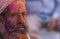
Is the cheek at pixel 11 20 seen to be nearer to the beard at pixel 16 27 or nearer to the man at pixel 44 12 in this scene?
the beard at pixel 16 27

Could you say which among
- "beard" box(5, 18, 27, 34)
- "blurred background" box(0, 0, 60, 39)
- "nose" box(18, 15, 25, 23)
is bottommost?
"blurred background" box(0, 0, 60, 39)

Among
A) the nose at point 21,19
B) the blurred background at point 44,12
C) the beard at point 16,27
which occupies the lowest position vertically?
the blurred background at point 44,12

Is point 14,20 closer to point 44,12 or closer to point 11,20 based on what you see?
point 11,20

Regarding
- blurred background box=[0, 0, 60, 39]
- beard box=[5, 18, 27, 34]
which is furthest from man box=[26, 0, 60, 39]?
beard box=[5, 18, 27, 34]

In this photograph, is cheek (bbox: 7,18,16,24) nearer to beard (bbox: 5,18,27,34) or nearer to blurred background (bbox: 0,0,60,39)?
beard (bbox: 5,18,27,34)

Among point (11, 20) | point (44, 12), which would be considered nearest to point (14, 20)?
point (11, 20)

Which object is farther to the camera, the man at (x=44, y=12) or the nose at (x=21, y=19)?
the man at (x=44, y=12)

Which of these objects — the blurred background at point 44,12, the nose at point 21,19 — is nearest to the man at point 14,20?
the nose at point 21,19

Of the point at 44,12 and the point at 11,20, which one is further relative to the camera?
the point at 44,12

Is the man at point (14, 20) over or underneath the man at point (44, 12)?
over

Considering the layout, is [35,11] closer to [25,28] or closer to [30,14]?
[30,14]

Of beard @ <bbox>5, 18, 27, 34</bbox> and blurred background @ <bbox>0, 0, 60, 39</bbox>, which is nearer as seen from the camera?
beard @ <bbox>5, 18, 27, 34</bbox>

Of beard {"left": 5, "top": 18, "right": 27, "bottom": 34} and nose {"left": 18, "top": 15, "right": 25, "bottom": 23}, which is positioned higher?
nose {"left": 18, "top": 15, "right": 25, "bottom": 23}

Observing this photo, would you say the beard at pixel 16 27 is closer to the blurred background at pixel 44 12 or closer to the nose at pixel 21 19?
the nose at pixel 21 19
